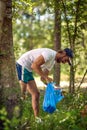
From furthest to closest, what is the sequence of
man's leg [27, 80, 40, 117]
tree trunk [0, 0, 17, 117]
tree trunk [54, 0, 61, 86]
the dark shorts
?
tree trunk [54, 0, 61, 86] → the dark shorts → man's leg [27, 80, 40, 117] → tree trunk [0, 0, 17, 117]

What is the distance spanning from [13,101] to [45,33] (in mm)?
42268

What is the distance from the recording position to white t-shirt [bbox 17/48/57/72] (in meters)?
8.91

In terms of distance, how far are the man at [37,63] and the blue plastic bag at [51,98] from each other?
0.23 m

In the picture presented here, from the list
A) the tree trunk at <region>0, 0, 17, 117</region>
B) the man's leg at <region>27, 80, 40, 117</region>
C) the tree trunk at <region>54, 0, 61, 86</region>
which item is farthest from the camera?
the tree trunk at <region>54, 0, 61, 86</region>

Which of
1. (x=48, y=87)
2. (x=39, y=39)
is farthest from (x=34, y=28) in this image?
(x=48, y=87)

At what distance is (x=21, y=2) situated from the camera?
44.5 ft

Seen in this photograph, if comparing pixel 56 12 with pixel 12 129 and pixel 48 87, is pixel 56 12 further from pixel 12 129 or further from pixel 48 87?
pixel 12 129

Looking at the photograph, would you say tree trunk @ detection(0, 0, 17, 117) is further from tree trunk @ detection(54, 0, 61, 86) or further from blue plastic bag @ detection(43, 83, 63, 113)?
tree trunk @ detection(54, 0, 61, 86)

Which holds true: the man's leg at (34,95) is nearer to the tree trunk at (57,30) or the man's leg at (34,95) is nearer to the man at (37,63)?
the man at (37,63)

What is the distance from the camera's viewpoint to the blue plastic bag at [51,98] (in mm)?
8875

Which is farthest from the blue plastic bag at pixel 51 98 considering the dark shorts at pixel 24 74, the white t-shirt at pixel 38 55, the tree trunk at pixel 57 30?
the tree trunk at pixel 57 30

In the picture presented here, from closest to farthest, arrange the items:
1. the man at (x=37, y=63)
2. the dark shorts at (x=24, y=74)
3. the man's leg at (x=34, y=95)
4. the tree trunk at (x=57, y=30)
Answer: the man at (x=37, y=63)
the man's leg at (x=34, y=95)
the dark shorts at (x=24, y=74)
the tree trunk at (x=57, y=30)

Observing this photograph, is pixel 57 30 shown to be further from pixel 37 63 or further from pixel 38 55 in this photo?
pixel 37 63

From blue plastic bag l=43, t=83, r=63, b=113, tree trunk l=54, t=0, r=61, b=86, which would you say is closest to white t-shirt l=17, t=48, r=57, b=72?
blue plastic bag l=43, t=83, r=63, b=113
